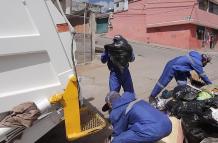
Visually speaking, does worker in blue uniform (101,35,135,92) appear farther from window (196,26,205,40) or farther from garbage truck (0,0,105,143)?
window (196,26,205,40)

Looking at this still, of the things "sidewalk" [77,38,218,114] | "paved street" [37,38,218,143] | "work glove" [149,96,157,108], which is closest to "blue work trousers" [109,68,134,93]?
"paved street" [37,38,218,143]

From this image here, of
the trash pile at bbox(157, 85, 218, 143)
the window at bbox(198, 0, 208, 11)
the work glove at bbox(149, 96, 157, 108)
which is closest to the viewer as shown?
the trash pile at bbox(157, 85, 218, 143)

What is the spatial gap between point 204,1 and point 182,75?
86.0 feet

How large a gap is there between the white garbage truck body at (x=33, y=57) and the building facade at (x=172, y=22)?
2406 cm

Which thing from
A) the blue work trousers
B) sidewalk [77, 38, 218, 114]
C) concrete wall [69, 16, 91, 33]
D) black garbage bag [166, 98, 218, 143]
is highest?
concrete wall [69, 16, 91, 33]

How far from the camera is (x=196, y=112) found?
4.71 metres

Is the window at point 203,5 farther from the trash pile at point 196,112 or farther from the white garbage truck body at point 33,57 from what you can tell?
the white garbage truck body at point 33,57

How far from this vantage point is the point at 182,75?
639 cm

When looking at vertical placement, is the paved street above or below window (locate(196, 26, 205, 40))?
above

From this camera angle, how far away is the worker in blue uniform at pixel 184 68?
604 centimetres

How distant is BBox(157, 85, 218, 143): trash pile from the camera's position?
179 inches

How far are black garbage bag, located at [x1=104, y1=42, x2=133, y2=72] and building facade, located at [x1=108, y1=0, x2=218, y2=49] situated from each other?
72.5 ft

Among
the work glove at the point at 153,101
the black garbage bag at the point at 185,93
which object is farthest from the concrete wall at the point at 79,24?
the black garbage bag at the point at 185,93

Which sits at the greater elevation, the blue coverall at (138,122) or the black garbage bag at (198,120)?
the blue coverall at (138,122)
